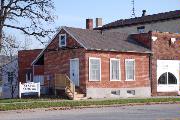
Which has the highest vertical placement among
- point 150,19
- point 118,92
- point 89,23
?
point 150,19

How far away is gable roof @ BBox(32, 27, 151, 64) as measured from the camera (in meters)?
36.1

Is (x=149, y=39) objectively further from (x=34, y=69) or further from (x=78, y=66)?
(x=34, y=69)

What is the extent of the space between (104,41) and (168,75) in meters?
7.56

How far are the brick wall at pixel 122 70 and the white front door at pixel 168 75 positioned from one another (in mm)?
1484

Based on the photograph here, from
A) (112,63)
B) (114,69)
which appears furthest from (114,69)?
(112,63)

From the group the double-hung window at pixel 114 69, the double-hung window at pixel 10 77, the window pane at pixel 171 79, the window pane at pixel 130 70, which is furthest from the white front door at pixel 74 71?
the double-hung window at pixel 10 77

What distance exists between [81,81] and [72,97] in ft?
7.83

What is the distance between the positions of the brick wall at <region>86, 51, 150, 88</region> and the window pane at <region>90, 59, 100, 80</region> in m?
0.42

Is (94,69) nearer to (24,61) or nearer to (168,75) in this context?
(168,75)

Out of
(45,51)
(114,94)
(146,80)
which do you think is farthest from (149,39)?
(45,51)

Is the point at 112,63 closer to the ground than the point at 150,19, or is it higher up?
closer to the ground

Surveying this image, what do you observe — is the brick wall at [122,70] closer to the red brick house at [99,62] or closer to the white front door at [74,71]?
the red brick house at [99,62]

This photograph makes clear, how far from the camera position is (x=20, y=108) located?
24.5m

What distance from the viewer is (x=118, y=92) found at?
37469 mm
